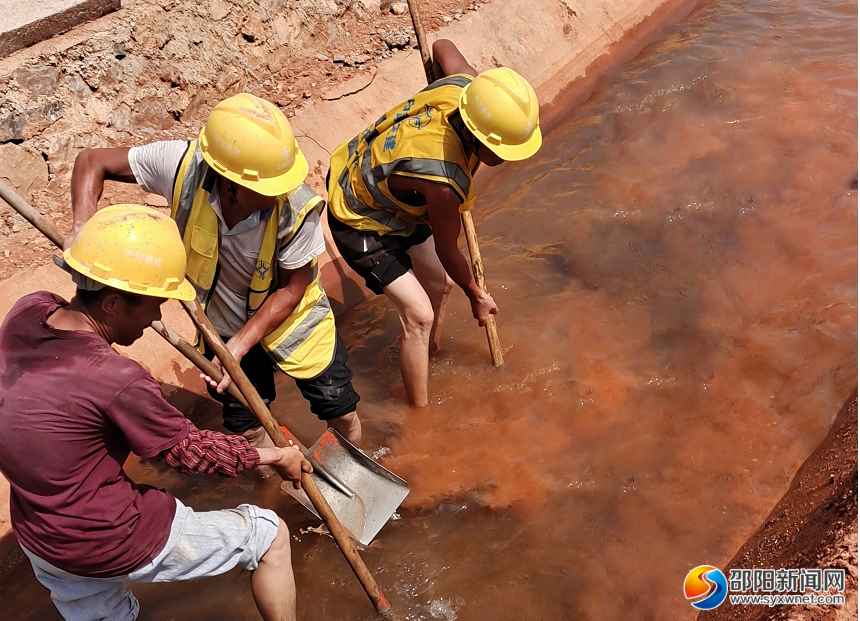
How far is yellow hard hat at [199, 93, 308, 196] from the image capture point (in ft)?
7.33

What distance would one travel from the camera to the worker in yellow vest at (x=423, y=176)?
268 centimetres

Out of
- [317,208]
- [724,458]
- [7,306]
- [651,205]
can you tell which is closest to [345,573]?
[317,208]

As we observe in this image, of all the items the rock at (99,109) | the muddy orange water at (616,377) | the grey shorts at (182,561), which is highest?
the rock at (99,109)

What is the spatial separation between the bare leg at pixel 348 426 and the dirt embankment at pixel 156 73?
1.83 meters

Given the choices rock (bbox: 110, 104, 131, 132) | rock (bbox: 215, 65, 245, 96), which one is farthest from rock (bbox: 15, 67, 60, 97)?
rock (bbox: 215, 65, 245, 96)

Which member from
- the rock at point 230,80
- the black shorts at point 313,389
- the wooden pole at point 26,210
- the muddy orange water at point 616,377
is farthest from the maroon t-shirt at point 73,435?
the rock at point 230,80

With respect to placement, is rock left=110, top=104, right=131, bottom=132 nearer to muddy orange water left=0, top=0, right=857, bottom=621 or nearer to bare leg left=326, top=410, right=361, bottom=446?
muddy orange water left=0, top=0, right=857, bottom=621

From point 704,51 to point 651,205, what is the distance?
7.37ft

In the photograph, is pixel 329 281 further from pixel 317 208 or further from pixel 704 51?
pixel 704 51

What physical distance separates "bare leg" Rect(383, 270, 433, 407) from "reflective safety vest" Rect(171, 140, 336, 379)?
45 centimetres

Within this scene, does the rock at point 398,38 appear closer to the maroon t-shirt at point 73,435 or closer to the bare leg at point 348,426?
the bare leg at point 348,426

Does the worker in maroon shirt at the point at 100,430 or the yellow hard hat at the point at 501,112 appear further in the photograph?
the yellow hard hat at the point at 501,112

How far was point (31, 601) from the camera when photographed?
2914 millimetres

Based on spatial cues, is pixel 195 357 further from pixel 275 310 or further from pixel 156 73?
pixel 156 73
